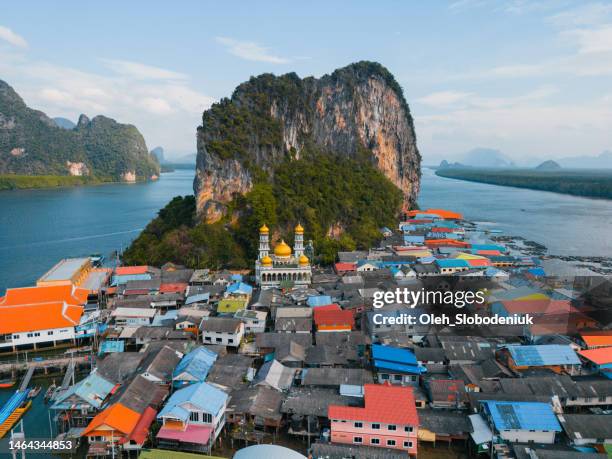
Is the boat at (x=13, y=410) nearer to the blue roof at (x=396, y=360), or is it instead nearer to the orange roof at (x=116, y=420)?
the orange roof at (x=116, y=420)

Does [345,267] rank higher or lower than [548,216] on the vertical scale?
lower

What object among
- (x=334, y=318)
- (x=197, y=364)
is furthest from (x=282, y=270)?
(x=197, y=364)

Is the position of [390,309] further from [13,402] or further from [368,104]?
[368,104]

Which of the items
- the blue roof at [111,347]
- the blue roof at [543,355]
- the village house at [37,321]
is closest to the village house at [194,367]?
the blue roof at [111,347]

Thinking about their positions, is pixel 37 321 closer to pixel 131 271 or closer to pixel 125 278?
pixel 125 278

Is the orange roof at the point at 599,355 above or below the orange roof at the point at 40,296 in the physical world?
below

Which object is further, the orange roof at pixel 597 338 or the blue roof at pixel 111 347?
the blue roof at pixel 111 347

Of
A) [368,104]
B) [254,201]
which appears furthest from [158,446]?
[368,104]
